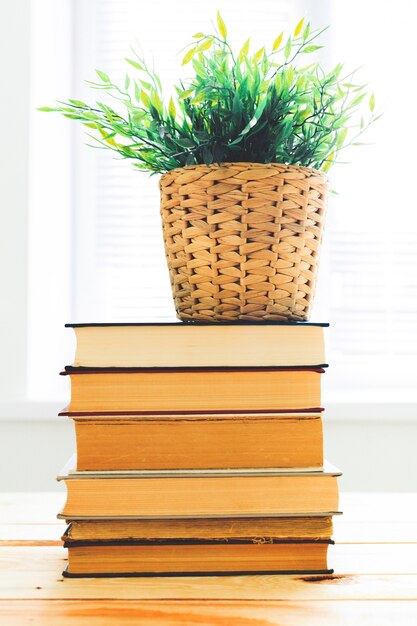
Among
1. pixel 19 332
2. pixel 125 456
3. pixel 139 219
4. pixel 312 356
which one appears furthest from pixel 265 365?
pixel 139 219

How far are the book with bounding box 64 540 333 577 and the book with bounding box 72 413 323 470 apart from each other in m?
0.07

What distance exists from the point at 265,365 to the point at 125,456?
0.15m

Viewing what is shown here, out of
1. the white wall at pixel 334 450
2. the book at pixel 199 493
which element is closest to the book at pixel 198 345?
the book at pixel 199 493

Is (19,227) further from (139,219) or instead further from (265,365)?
(265,365)

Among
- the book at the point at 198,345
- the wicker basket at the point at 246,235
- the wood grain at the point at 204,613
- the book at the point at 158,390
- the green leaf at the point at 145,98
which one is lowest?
the wood grain at the point at 204,613

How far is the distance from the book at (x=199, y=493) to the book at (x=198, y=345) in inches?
4.0

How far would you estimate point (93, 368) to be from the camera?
56 cm

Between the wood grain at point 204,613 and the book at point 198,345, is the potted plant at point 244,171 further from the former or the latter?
the wood grain at point 204,613

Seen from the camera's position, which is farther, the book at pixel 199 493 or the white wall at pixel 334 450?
the white wall at pixel 334 450

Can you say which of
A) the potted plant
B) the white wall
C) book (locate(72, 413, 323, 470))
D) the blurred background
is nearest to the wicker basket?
the potted plant

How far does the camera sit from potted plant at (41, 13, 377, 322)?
0.59 m

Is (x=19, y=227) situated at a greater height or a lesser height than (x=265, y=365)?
greater

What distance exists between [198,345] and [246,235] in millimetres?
123

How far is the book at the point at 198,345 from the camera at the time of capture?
0.56 metres
